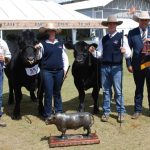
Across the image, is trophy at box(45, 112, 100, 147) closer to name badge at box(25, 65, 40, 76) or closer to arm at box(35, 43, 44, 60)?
arm at box(35, 43, 44, 60)

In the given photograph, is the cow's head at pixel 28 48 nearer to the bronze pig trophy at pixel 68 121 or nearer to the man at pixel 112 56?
the man at pixel 112 56

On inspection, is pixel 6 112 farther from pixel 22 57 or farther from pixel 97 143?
pixel 97 143

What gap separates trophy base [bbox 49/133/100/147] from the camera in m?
5.41

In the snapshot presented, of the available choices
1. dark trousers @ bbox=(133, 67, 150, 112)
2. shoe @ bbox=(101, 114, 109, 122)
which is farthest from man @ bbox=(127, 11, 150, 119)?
shoe @ bbox=(101, 114, 109, 122)

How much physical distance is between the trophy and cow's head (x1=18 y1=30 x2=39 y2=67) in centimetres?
136

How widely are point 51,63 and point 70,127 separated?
53.1 inches

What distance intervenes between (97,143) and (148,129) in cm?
124

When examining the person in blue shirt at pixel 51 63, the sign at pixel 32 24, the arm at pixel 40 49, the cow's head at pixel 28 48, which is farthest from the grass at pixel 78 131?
the sign at pixel 32 24

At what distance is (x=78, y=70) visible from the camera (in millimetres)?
7191

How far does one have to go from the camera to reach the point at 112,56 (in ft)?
21.3

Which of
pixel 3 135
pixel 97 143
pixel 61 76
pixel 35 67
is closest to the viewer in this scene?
pixel 97 143

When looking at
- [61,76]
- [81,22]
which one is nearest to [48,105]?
[61,76]

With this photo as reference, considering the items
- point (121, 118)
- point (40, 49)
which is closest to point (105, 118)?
point (121, 118)

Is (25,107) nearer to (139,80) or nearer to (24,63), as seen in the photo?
(24,63)
